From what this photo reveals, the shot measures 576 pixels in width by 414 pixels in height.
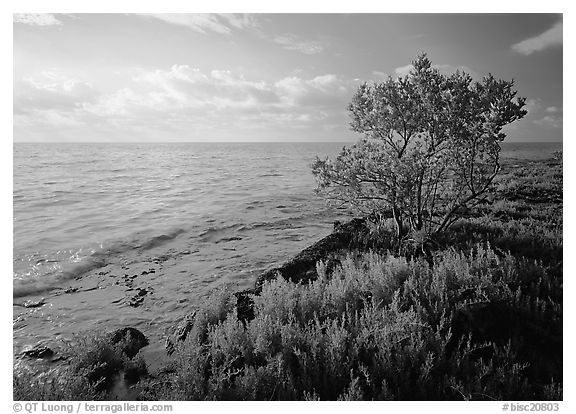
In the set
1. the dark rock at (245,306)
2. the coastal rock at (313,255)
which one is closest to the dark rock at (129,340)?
the dark rock at (245,306)

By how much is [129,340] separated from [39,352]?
1637 millimetres

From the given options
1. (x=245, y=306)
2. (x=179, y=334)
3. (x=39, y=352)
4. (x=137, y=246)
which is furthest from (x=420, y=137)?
(x=137, y=246)

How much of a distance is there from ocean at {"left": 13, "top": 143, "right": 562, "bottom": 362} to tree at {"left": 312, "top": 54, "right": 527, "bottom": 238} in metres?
0.74

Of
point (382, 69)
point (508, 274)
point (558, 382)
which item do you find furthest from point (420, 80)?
point (558, 382)

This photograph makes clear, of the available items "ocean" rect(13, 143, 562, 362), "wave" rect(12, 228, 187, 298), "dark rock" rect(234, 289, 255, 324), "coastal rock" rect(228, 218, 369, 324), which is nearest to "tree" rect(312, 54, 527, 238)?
"ocean" rect(13, 143, 562, 362)

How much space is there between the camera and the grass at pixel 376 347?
4.58m

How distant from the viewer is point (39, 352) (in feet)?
20.5

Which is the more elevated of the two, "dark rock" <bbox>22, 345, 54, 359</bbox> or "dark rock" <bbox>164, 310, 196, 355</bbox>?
"dark rock" <bbox>164, 310, 196, 355</bbox>

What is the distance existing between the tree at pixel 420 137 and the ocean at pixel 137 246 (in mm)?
Result: 741

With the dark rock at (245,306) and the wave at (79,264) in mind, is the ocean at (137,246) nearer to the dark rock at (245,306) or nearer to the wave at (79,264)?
the wave at (79,264)

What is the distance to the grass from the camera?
458cm

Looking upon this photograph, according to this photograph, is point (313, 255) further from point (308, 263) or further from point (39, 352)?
point (39, 352)

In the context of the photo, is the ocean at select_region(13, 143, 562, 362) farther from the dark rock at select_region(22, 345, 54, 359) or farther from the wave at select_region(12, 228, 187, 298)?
the dark rock at select_region(22, 345, 54, 359)
